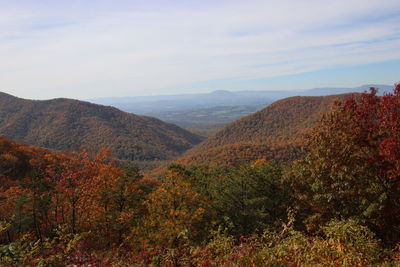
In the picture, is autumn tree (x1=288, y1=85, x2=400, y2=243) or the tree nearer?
autumn tree (x1=288, y1=85, x2=400, y2=243)

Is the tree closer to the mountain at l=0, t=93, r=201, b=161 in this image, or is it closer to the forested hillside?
the forested hillside

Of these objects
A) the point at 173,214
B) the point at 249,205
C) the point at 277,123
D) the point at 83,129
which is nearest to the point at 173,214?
the point at 173,214

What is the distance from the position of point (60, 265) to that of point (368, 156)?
12855 millimetres

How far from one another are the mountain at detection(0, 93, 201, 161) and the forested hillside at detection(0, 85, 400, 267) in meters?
90.1

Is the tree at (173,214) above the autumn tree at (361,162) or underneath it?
underneath

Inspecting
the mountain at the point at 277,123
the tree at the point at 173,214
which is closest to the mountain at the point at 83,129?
the mountain at the point at 277,123

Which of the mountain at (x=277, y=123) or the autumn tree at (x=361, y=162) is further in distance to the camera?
the mountain at (x=277, y=123)

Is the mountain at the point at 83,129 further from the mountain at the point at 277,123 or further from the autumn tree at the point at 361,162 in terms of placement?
the autumn tree at the point at 361,162

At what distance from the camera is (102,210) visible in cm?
1678

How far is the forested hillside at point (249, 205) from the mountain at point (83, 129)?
90.1 meters

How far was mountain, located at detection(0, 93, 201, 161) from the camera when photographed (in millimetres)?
118250

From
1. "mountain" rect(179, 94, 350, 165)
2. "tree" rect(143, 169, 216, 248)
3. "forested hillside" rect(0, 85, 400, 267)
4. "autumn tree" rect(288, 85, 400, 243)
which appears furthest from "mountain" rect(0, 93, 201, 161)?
"autumn tree" rect(288, 85, 400, 243)

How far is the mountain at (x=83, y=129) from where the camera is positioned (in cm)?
11825

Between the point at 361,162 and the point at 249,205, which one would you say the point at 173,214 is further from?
the point at 361,162
